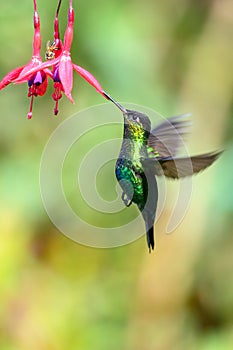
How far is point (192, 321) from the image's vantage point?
351 centimetres

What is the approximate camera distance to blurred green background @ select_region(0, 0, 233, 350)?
11.4 feet

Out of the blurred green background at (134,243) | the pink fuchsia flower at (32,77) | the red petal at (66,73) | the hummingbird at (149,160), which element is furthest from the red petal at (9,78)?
the blurred green background at (134,243)

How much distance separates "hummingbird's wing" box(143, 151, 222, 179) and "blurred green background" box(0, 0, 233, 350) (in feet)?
5.30

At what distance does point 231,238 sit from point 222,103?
643 mm

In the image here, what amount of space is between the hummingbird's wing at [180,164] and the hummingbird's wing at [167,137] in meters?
0.04

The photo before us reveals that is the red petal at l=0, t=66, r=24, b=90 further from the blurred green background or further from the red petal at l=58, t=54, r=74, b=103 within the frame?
the blurred green background

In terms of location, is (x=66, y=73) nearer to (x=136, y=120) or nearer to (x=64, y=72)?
(x=64, y=72)

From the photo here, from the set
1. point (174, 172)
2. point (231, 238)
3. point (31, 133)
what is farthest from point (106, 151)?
point (174, 172)

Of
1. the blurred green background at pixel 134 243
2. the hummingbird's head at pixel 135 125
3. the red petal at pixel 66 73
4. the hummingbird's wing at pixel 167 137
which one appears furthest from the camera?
the blurred green background at pixel 134 243

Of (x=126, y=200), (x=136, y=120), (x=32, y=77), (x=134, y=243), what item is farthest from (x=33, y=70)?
(x=134, y=243)

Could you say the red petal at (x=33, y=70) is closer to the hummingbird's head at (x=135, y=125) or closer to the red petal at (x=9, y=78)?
the red petal at (x=9, y=78)

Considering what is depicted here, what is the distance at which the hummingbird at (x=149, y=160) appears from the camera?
167 cm

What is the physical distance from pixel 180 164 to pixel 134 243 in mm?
1913

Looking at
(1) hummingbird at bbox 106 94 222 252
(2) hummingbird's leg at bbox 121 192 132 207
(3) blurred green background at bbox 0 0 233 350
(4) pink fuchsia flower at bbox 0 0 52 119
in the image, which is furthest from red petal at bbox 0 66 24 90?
(3) blurred green background at bbox 0 0 233 350
